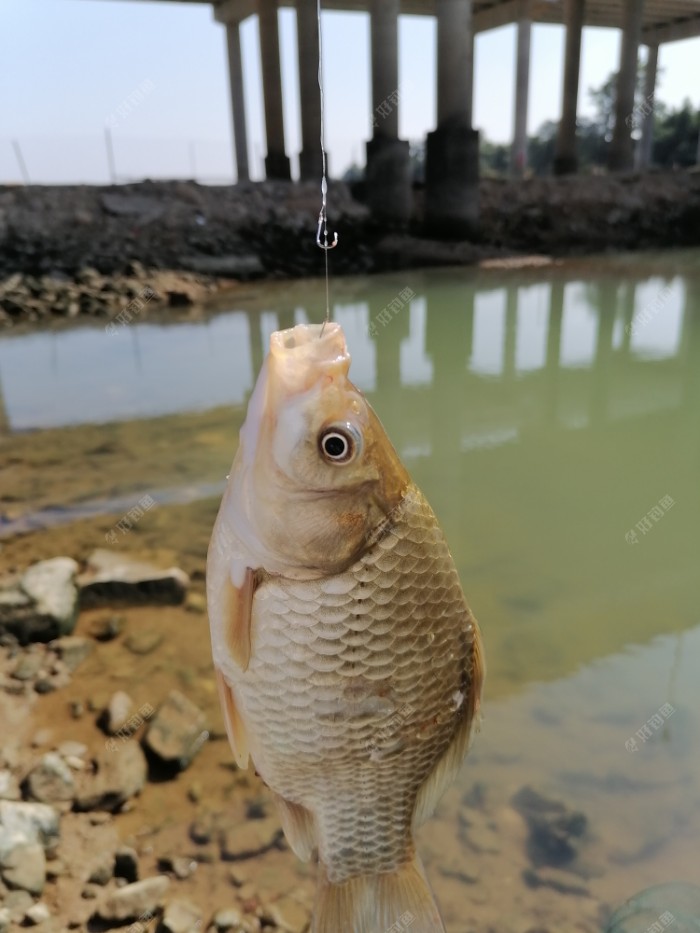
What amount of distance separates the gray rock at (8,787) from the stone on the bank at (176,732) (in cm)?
40

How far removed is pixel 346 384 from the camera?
1.02 meters

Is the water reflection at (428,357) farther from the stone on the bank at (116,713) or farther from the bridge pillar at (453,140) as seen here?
the bridge pillar at (453,140)

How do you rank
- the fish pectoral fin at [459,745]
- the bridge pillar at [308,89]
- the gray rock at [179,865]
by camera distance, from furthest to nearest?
the bridge pillar at [308,89] → the gray rock at [179,865] → the fish pectoral fin at [459,745]

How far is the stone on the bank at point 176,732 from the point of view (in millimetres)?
2426

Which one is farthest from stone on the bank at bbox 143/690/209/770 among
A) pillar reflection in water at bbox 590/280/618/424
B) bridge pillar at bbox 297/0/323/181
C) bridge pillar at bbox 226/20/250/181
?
bridge pillar at bbox 226/20/250/181

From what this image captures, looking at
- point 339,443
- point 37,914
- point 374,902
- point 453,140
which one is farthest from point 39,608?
point 453,140

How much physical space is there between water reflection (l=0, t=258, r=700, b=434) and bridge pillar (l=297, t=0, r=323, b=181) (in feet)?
29.3

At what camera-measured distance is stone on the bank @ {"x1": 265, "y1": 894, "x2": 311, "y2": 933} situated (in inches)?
77.2

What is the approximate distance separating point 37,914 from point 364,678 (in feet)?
4.62

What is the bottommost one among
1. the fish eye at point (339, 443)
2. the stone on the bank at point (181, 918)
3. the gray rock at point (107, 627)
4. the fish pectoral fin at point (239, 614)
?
the stone on the bank at point (181, 918)

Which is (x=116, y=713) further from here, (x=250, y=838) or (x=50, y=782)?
(x=250, y=838)

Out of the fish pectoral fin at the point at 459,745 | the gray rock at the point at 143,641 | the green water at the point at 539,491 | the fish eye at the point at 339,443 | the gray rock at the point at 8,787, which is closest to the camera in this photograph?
the fish eye at the point at 339,443

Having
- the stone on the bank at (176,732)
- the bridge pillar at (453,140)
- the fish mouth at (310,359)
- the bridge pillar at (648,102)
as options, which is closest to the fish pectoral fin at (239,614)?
the fish mouth at (310,359)

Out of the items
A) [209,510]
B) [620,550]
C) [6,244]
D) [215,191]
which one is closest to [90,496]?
[209,510]
